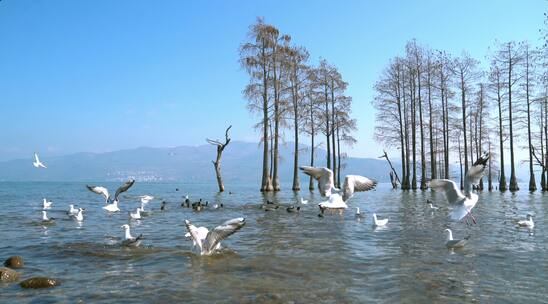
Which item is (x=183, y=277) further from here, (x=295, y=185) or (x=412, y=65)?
(x=412, y=65)

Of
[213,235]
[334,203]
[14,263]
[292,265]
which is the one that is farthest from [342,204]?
[14,263]

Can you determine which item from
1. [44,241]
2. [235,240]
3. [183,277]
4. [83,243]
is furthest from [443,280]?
[44,241]

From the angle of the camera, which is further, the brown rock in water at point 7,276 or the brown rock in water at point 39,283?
Answer: the brown rock in water at point 7,276

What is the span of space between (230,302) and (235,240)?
20.4 feet

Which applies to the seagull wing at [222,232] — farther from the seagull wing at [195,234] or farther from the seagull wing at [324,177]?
the seagull wing at [324,177]

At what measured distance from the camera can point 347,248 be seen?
12.1m

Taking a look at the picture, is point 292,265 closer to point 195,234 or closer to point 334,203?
point 195,234

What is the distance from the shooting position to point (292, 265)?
10.0 meters

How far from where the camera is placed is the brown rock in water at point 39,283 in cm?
820

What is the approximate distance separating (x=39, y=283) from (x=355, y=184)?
10.5 meters

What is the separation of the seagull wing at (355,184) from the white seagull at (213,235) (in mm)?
5967

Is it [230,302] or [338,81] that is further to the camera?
[338,81]

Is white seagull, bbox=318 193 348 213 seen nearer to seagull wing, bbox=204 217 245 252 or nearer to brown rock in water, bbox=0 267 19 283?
seagull wing, bbox=204 217 245 252

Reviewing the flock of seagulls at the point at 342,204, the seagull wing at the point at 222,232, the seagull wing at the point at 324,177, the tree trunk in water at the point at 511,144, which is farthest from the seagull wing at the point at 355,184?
the tree trunk in water at the point at 511,144
